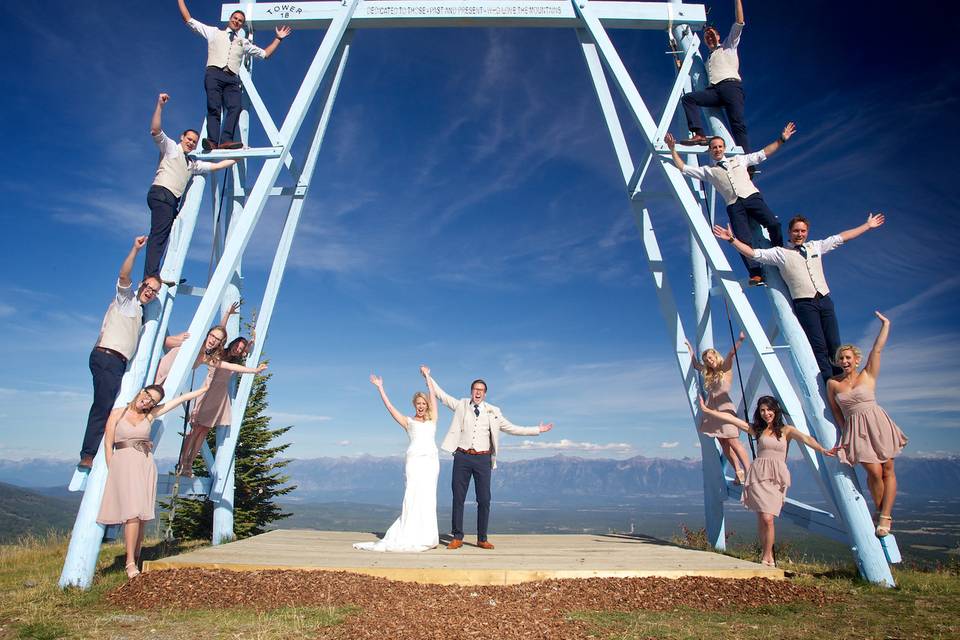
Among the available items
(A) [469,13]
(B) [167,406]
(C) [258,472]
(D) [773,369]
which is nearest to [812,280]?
(D) [773,369]

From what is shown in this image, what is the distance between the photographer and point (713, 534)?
8.83 meters

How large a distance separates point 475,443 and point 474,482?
1.64 feet

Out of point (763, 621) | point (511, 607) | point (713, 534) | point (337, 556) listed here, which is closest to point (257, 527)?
point (337, 556)

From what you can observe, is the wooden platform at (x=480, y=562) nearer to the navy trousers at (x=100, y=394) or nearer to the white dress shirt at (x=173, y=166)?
the navy trousers at (x=100, y=394)

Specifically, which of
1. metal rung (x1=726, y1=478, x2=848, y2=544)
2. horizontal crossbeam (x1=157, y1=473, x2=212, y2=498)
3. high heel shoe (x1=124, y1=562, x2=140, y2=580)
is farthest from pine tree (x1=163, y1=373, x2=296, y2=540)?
metal rung (x1=726, y1=478, x2=848, y2=544)

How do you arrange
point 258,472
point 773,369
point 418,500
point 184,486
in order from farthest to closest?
1. point 258,472
2. point 184,486
3. point 418,500
4. point 773,369

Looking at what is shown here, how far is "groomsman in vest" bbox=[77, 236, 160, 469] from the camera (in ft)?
21.4

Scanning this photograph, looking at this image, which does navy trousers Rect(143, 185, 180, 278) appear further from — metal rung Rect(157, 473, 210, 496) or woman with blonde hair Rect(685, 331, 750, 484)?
woman with blonde hair Rect(685, 331, 750, 484)

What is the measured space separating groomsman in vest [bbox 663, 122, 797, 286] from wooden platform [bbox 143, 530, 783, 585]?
3.43 meters

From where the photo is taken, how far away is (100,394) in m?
6.58

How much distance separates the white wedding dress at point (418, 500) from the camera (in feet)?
24.3

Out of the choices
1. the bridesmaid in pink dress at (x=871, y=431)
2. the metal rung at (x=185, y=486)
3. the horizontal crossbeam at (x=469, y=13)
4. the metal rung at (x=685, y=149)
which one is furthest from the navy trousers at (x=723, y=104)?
the metal rung at (x=185, y=486)

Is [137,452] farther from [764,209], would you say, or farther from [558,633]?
[764,209]

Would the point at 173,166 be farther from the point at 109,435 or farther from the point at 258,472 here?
the point at 258,472
